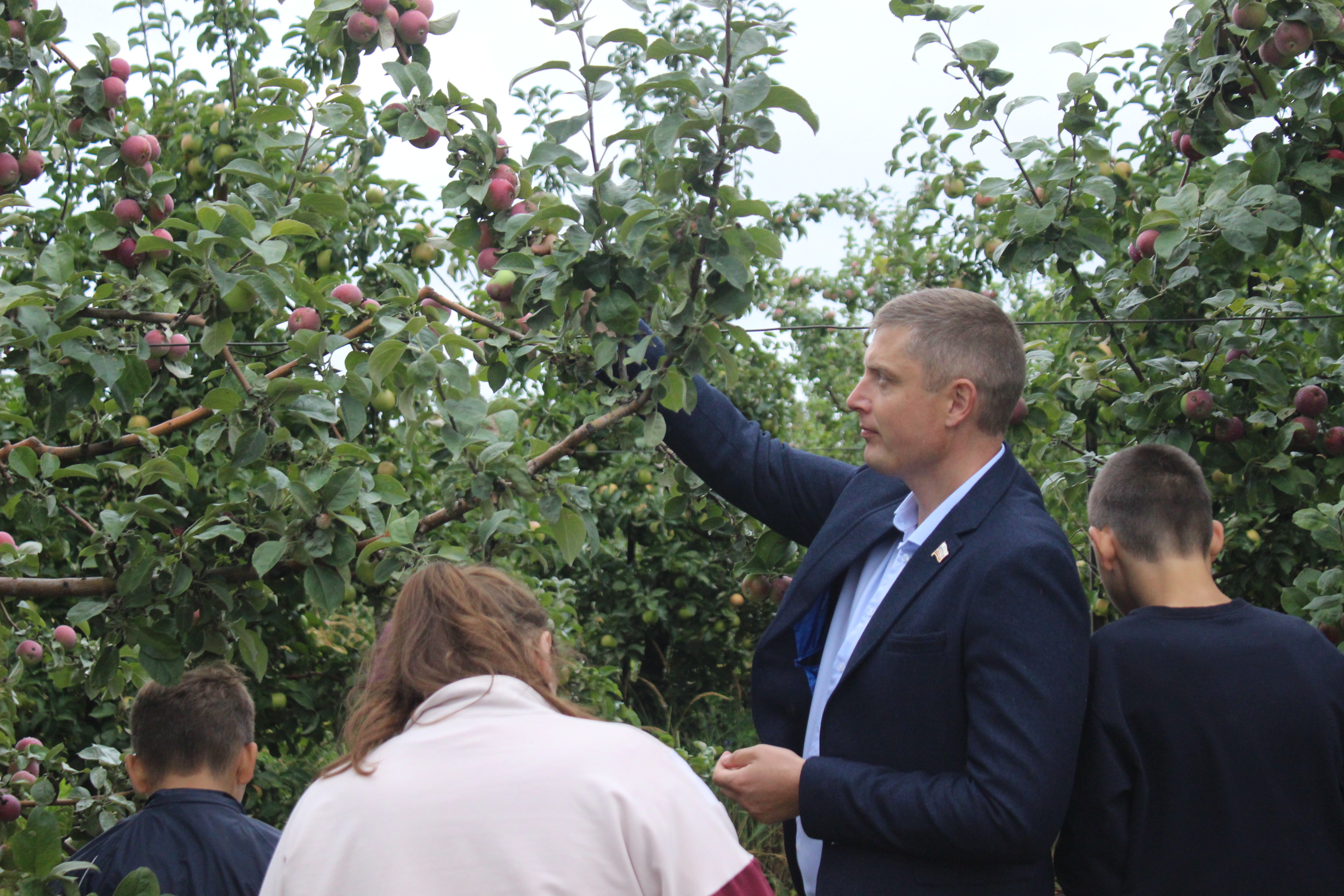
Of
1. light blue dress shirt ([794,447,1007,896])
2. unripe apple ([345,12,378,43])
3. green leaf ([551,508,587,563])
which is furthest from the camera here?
green leaf ([551,508,587,563])

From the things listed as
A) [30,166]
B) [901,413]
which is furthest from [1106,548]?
[30,166]

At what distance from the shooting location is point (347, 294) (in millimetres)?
2346

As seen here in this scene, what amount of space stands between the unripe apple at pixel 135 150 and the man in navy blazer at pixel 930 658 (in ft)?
4.57

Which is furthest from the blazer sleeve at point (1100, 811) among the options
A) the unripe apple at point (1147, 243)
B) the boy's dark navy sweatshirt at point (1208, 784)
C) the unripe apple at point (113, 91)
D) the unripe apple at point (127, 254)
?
the unripe apple at point (113, 91)

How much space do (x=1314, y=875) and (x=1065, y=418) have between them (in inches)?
53.5

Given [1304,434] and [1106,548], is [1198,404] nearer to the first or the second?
[1304,434]

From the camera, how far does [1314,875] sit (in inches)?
63.1

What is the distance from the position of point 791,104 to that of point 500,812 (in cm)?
107

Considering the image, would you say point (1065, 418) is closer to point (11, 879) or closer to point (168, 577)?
point (168, 577)

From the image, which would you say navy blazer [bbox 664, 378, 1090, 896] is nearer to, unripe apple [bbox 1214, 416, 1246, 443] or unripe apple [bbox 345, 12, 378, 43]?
unripe apple [bbox 1214, 416, 1246, 443]

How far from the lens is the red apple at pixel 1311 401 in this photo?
2.46m

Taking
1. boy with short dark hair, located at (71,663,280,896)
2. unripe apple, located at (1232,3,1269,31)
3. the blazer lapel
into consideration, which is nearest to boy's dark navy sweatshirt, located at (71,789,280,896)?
boy with short dark hair, located at (71,663,280,896)

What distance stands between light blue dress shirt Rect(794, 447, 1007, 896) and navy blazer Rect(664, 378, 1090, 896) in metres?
0.03

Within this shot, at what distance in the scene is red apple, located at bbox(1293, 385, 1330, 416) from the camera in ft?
8.06
